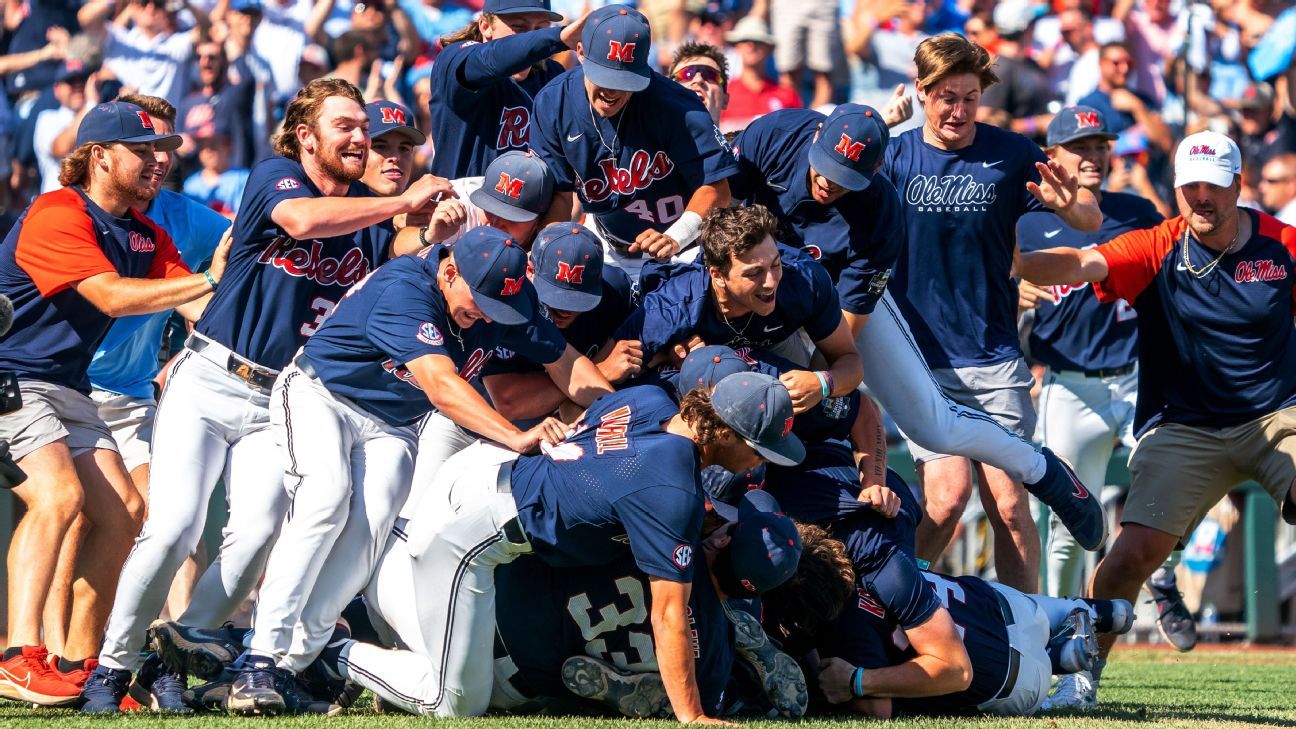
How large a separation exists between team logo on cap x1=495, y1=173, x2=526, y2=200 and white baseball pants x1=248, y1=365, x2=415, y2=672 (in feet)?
3.44

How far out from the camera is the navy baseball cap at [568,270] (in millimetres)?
5965

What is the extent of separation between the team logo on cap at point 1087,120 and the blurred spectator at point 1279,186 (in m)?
3.86

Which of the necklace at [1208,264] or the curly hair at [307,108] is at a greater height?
the curly hair at [307,108]

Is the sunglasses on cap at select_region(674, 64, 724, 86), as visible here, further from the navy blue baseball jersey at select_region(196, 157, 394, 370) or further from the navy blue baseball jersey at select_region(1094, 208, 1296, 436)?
the navy blue baseball jersey at select_region(196, 157, 394, 370)

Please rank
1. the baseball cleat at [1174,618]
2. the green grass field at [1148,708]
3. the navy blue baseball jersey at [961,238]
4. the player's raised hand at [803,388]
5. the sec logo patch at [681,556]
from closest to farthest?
the sec logo patch at [681,556]
the green grass field at [1148,708]
the player's raised hand at [803,388]
the navy blue baseball jersey at [961,238]
the baseball cleat at [1174,618]

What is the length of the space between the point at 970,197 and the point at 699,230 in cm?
152

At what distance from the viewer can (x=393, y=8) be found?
1320 centimetres

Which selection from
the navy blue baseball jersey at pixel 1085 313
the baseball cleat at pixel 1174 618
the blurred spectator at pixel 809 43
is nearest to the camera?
the baseball cleat at pixel 1174 618

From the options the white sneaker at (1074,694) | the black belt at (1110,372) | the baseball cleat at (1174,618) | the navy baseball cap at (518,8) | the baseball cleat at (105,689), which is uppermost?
the navy baseball cap at (518,8)

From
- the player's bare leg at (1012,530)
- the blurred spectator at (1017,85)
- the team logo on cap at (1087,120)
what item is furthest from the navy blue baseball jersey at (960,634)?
the blurred spectator at (1017,85)

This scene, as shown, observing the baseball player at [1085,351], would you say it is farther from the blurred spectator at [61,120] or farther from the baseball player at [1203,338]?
the blurred spectator at [61,120]

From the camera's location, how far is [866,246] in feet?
22.0

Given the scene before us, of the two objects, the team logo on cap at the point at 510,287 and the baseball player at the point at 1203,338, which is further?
the baseball player at the point at 1203,338

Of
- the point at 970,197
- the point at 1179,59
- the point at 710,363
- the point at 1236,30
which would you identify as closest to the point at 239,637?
the point at 710,363
